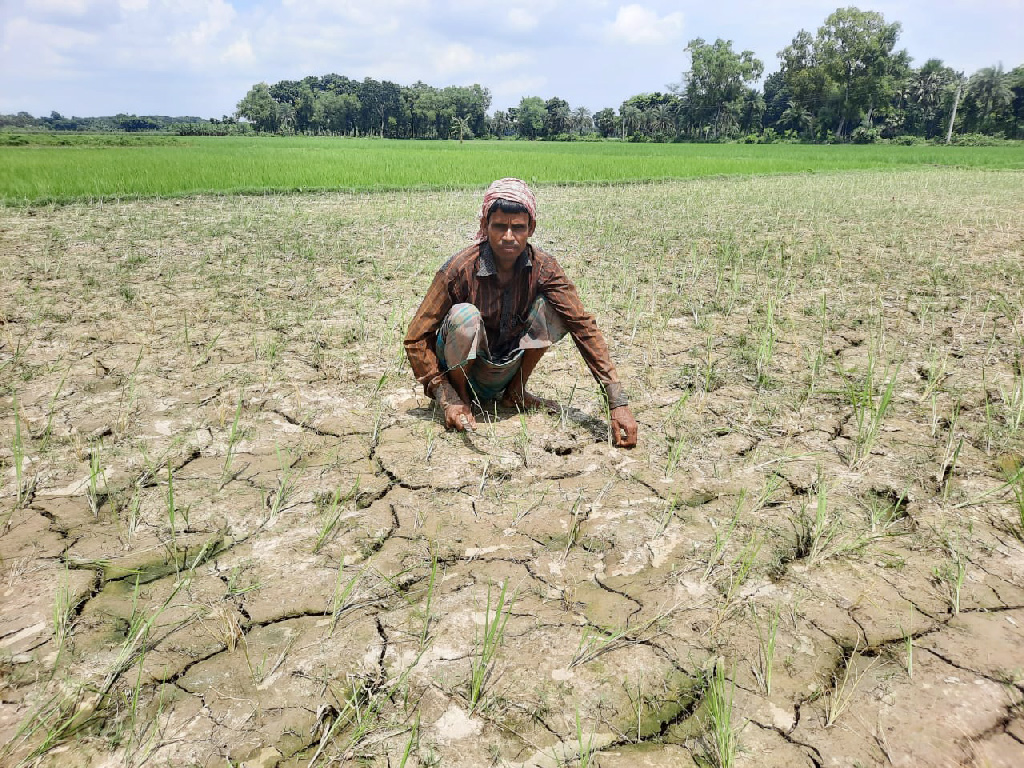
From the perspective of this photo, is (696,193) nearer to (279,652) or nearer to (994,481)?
(994,481)

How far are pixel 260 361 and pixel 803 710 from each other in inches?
99.1

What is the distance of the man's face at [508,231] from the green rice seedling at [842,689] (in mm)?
1387

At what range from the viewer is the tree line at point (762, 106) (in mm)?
44625

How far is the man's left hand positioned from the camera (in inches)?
Answer: 84.9

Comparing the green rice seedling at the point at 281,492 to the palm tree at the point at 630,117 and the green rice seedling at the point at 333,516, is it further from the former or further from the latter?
the palm tree at the point at 630,117

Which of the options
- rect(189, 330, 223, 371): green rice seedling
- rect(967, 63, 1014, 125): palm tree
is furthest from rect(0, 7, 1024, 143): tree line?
rect(189, 330, 223, 371): green rice seedling

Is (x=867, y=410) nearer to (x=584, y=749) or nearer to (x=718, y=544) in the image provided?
(x=718, y=544)

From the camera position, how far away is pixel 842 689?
1221mm

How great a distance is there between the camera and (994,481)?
78.5 inches

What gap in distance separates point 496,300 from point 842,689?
1525 millimetres

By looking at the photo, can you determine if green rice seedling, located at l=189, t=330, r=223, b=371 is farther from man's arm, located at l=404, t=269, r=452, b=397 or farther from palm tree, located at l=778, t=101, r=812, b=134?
palm tree, located at l=778, t=101, r=812, b=134

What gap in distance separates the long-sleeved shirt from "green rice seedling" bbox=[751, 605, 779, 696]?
2.91 ft

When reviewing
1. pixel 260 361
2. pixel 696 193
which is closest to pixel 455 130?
pixel 696 193

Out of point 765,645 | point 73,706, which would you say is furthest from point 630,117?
point 73,706
